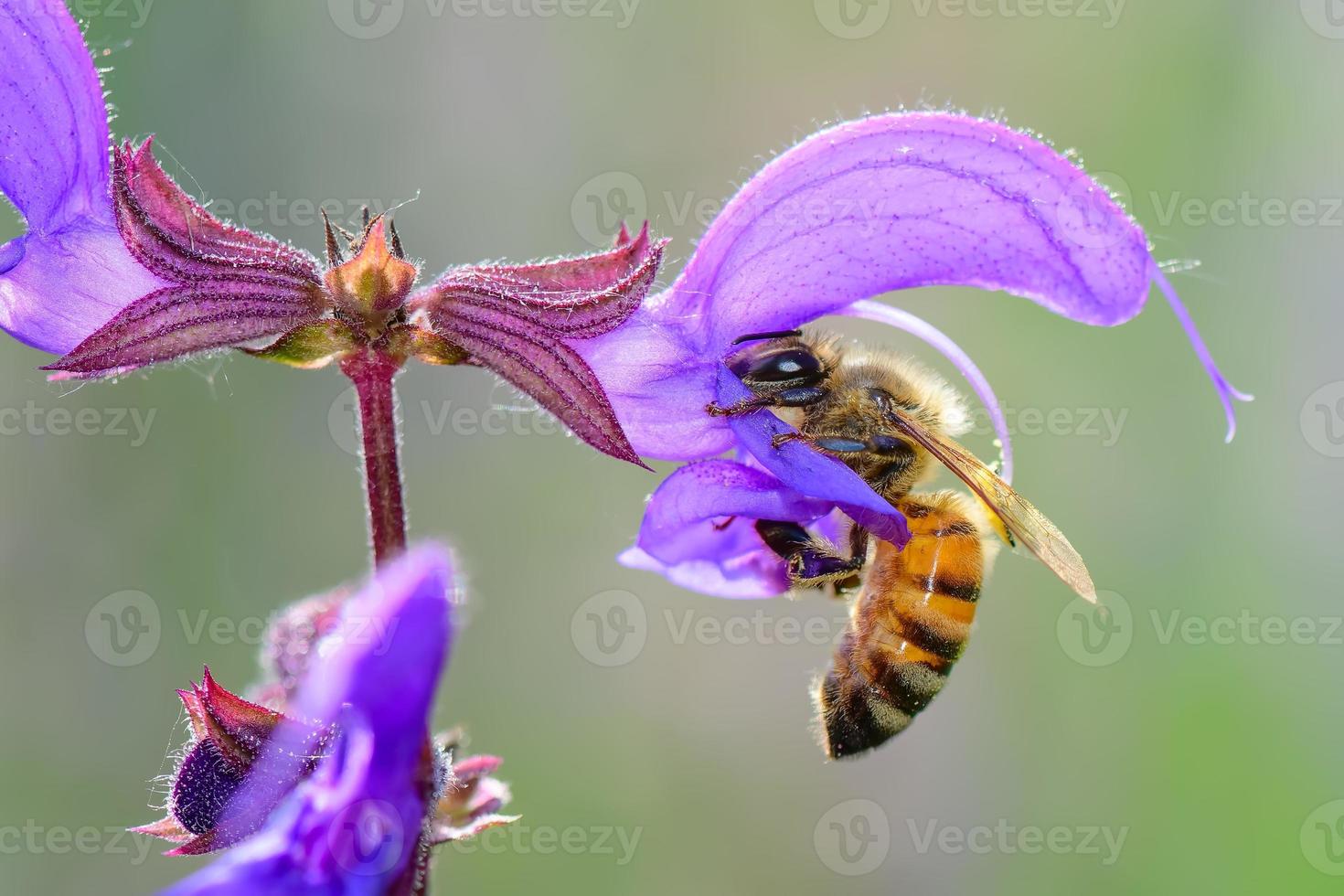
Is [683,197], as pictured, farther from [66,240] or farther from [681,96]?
[66,240]

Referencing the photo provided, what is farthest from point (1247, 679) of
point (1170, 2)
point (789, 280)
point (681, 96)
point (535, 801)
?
point (789, 280)
